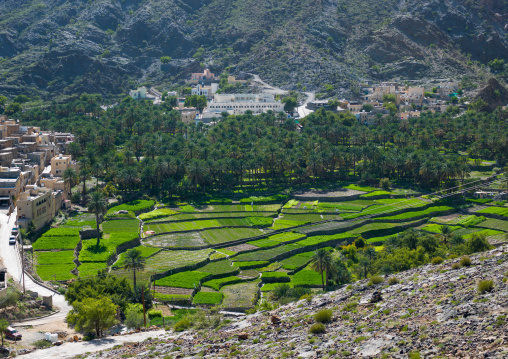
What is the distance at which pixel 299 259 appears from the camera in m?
86.2

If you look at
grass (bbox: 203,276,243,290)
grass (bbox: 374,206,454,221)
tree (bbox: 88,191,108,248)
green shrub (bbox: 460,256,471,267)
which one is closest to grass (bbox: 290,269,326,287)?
grass (bbox: 203,276,243,290)

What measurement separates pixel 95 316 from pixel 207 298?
20.2m

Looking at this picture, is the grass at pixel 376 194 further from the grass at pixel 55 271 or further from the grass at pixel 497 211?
the grass at pixel 55 271

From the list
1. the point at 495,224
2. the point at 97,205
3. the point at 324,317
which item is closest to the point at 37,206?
the point at 97,205

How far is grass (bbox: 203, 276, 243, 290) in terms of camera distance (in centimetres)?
7556

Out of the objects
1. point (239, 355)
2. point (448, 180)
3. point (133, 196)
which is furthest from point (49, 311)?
point (448, 180)

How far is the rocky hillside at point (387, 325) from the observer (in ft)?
95.7

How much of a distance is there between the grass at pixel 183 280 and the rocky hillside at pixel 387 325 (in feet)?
87.5

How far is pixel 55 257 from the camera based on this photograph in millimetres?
78375

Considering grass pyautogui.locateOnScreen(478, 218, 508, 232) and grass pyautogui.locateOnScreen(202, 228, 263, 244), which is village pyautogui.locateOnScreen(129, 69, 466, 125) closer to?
grass pyautogui.locateOnScreen(478, 218, 508, 232)

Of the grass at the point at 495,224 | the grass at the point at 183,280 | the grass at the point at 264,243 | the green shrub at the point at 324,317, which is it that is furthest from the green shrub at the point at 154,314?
the grass at the point at 495,224

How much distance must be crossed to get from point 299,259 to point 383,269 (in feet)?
68.3

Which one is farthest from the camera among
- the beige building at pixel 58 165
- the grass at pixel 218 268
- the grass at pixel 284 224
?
the beige building at pixel 58 165

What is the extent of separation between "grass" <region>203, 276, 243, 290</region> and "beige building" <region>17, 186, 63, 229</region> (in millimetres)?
28625
